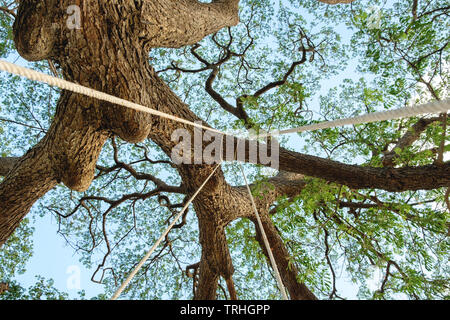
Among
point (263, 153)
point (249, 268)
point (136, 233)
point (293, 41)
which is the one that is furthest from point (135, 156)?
point (293, 41)

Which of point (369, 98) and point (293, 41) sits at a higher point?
point (293, 41)

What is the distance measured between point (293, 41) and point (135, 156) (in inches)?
153

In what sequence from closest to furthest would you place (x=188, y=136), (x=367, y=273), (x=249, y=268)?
(x=188, y=136) < (x=367, y=273) < (x=249, y=268)

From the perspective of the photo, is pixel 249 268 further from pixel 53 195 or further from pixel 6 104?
pixel 6 104

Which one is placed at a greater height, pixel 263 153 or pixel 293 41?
pixel 293 41

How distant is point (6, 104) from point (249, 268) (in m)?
5.03

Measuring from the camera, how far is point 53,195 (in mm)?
5273

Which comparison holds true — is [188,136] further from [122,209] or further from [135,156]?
[122,209]

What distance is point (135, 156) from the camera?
5.38 meters

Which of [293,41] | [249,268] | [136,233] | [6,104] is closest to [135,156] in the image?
[136,233]
